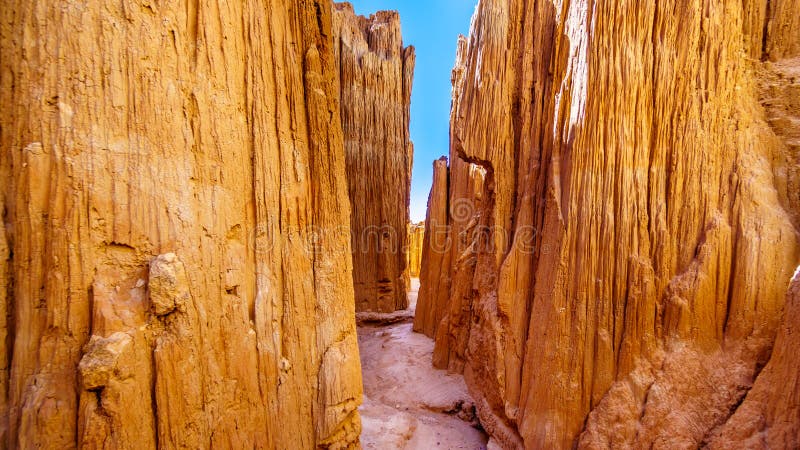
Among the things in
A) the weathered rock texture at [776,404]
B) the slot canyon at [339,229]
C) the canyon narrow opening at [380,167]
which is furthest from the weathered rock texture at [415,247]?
the weathered rock texture at [776,404]

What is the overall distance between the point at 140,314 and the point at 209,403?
100 centimetres

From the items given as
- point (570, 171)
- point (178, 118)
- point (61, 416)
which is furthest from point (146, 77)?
point (570, 171)

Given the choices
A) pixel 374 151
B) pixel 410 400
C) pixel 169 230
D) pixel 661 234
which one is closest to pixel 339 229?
pixel 169 230

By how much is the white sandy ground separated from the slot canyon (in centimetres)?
7

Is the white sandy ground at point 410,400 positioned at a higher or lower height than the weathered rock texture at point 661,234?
lower

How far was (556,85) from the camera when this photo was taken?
5121 mm

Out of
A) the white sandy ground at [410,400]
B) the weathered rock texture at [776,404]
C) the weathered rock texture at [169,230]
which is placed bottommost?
the white sandy ground at [410,400]

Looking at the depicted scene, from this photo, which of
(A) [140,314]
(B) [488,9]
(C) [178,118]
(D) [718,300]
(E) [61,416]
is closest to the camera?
(E) [61,416]

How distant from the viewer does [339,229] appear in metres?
4.36

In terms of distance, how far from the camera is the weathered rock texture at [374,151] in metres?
10.8

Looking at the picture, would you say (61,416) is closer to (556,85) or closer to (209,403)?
(209,403)

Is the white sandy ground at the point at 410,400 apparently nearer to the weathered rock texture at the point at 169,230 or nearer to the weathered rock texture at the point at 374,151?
the weathered rock texture at the point at 169,230

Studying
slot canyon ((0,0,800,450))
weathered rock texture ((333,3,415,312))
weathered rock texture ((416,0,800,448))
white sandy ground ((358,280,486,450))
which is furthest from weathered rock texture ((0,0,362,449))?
weathered rock texture ((333,3,415,312))

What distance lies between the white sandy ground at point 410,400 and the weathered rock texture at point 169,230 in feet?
4.80
